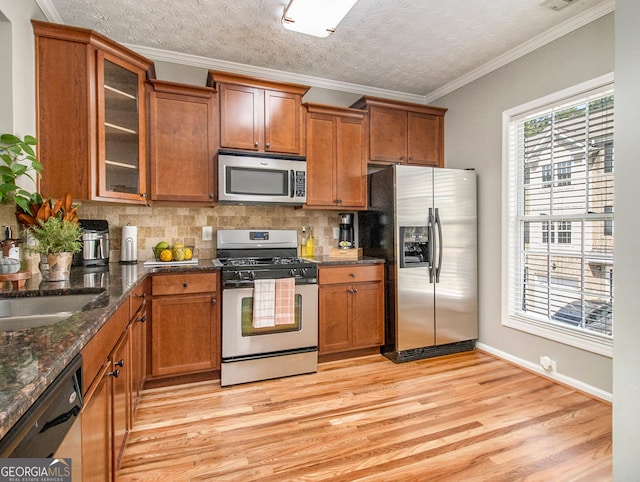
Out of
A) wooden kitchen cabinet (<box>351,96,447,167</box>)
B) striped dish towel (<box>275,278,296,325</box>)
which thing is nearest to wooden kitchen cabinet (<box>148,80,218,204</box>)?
striped dish towel (<box>275,278,296,325</box>)

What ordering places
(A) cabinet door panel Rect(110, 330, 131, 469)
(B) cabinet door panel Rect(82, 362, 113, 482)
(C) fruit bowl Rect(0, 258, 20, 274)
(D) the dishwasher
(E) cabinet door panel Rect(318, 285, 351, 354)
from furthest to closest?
(E) cabinet door panel Rect(318, 285, 351, 354), (C) fruit bowl Rect(0, 258, 20, 274), (A) cabinet door panel Rect(110, 330, 131, 469), (B) cabinet door panel Rect(82, 362, 113, 482), (D) the dishwasher

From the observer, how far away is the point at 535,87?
282 cm

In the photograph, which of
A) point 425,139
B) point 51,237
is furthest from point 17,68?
point 425,139

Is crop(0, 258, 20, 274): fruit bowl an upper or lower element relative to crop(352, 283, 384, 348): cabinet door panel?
upper

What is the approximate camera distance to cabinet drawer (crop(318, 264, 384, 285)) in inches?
118

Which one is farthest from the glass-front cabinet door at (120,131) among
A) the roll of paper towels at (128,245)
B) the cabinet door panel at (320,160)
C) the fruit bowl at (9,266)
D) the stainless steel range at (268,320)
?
the cabinet door panel at (320,160)

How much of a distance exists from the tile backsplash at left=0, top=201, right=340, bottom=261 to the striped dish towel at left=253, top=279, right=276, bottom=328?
827mm

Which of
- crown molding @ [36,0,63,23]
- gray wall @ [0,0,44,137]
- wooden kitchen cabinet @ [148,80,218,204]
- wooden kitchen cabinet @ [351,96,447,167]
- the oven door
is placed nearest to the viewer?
gray wall @ [0,0,44,137]

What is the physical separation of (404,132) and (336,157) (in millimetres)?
857

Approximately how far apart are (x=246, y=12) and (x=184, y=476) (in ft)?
9.47

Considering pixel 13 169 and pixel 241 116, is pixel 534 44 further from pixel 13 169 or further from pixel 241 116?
pixel 13 169

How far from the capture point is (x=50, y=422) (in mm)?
729

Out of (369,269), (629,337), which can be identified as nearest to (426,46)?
(369,269)

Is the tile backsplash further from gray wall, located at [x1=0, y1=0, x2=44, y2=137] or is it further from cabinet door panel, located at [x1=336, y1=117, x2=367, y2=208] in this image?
gray wall, located at [x1=0, y1=0, x2=44, y2=137]
